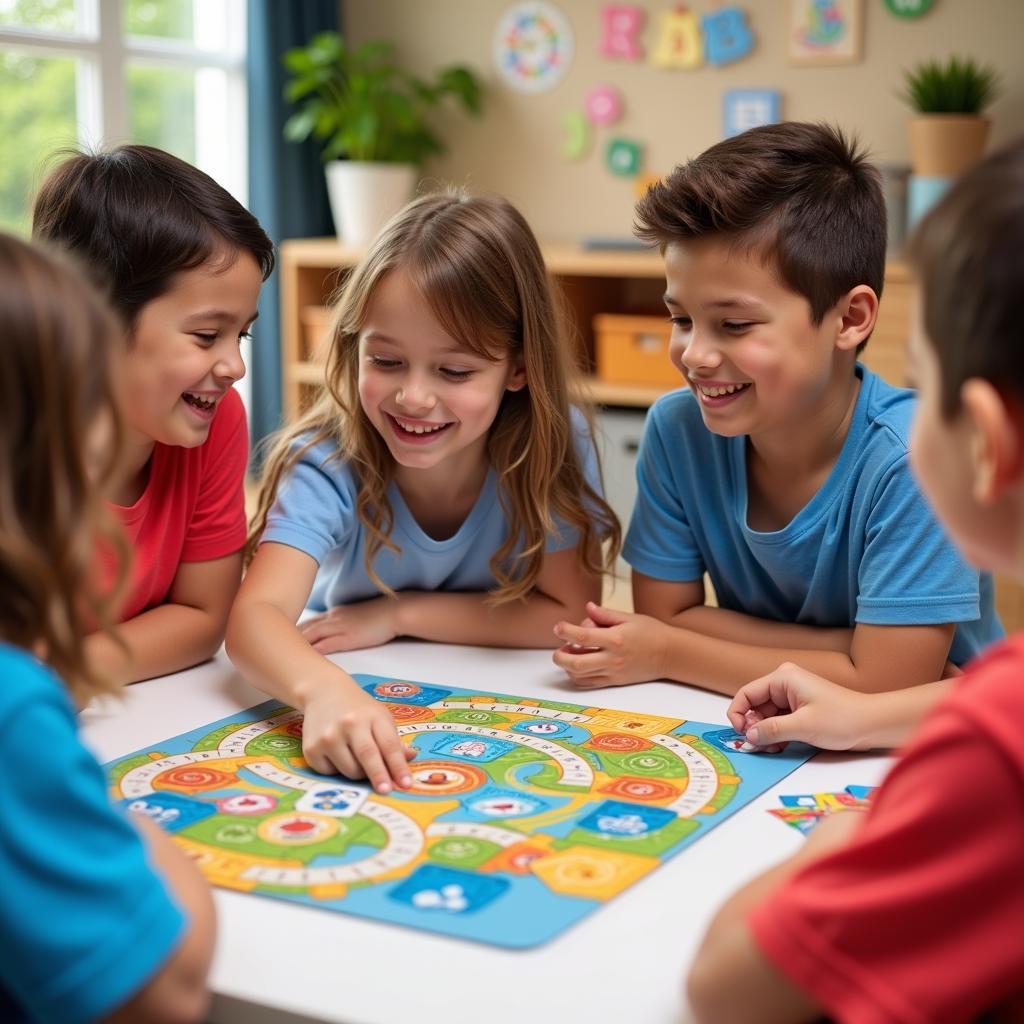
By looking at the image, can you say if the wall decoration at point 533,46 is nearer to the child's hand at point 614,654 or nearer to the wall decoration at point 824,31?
the wall decoration at point 824,31

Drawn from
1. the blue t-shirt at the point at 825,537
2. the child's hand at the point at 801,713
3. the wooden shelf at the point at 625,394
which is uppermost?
the blue t-shirt at the point at 825,537

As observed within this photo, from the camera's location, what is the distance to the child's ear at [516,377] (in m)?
1.58

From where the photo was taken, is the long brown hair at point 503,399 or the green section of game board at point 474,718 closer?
the green section of game board at point 474,718

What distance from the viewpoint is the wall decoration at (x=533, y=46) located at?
13.1ft

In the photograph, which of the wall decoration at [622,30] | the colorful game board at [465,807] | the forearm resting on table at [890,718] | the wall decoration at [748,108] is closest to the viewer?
the colorful game board at [465,807]

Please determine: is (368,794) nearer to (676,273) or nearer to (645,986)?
(645,986)

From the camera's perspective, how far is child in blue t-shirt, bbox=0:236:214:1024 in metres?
0.66

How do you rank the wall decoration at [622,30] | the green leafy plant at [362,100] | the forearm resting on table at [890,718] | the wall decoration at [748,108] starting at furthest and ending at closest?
1. the green leafy plant at [362,100]
2. the wall decoration at [622,30]
3. the wall decoration at [748,108]
4. the forearm resting on table at [890,718]

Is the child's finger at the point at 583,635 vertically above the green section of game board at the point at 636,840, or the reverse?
the child's finger at the point at 583,635

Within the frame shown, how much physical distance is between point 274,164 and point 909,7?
189cm

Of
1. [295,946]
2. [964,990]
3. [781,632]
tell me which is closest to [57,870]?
[295,946]

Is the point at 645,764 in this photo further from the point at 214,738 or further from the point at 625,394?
the point at 625,394

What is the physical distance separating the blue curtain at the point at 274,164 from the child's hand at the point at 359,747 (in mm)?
3191

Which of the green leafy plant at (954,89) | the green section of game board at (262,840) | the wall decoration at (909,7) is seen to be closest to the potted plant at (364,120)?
the wall decoration at (909,7)
